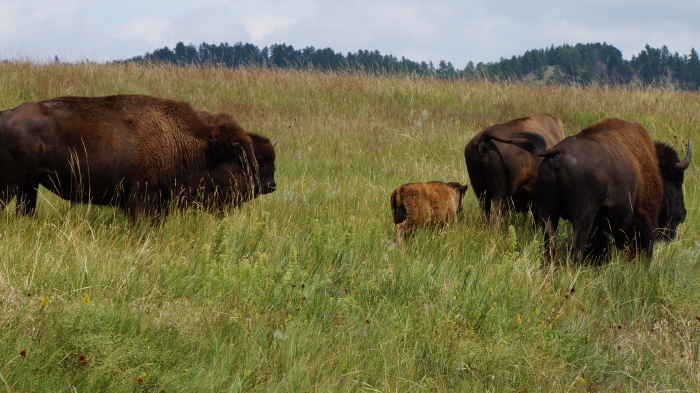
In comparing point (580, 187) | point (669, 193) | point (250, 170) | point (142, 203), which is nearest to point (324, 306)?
point (142, 203)

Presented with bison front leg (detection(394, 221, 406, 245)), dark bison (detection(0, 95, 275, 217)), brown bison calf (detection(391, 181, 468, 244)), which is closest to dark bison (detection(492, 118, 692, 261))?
brown bison calf (detection(391, 181, 468, 244))

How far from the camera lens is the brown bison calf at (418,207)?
21.8 feet

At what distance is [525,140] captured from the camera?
7199mm

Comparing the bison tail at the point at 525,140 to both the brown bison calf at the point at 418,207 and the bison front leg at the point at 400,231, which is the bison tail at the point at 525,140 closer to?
the brown bison calf at the point at 418,207

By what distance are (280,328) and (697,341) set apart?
2857 millimetres

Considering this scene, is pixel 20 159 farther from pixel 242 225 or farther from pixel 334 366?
pixel 334 366

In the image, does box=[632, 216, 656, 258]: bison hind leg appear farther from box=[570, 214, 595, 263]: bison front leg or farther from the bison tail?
the bison tail

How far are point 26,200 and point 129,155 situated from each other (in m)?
0.92

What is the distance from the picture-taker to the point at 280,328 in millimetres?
4254

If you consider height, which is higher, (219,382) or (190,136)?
(190,136)

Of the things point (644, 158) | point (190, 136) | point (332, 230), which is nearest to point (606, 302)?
point (644, 158)

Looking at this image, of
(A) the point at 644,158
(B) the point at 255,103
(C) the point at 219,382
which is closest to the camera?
(C) the point at 219,382

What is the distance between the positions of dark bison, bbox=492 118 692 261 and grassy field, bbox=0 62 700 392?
0.28m

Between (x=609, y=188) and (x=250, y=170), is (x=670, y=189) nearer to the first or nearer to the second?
(x=609, y=188)
